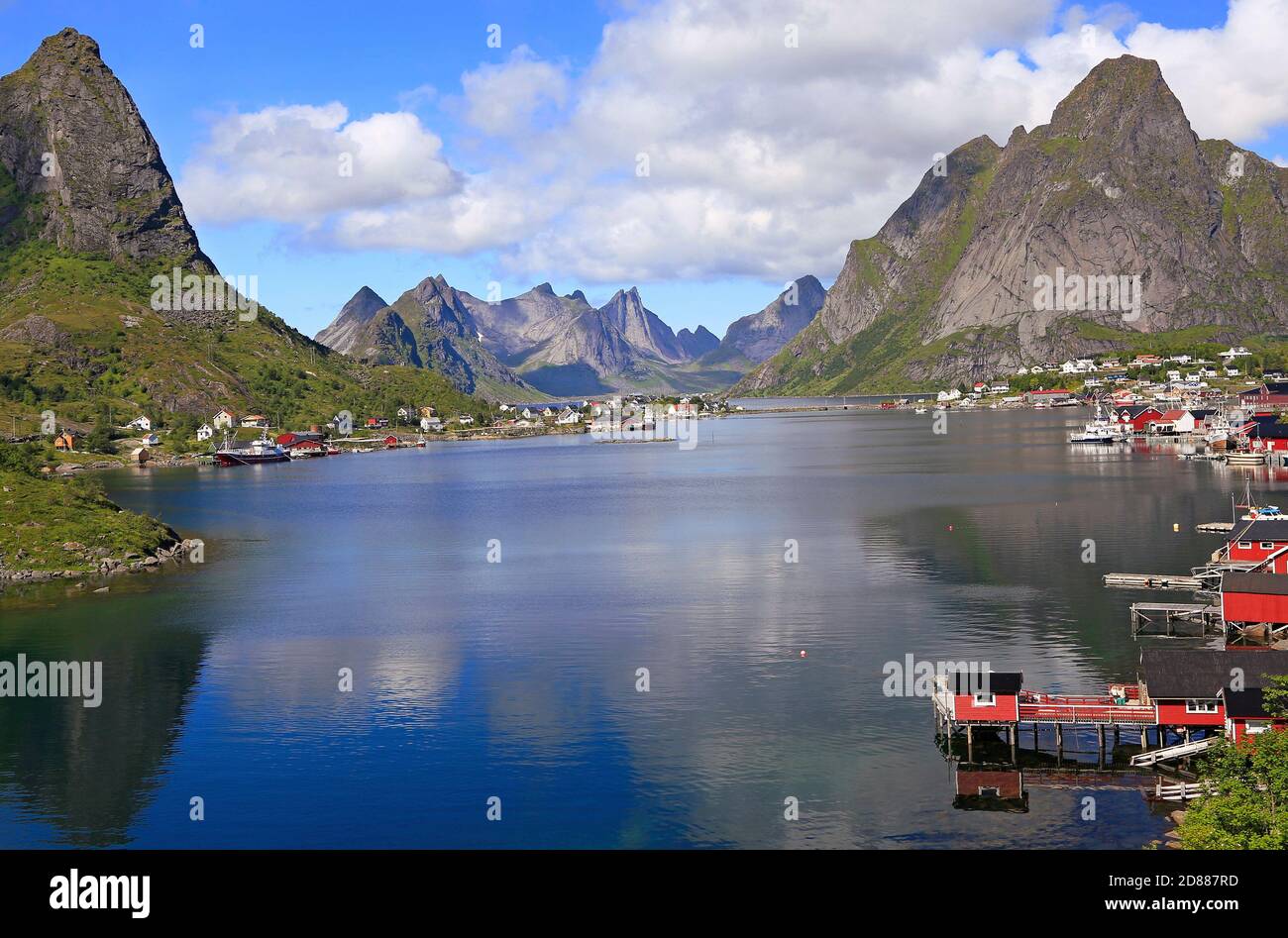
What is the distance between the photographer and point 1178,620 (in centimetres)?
6838

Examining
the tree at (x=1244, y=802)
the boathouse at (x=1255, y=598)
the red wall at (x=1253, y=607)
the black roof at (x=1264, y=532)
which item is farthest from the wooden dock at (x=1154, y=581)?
the tree at (x=1244, y=802)

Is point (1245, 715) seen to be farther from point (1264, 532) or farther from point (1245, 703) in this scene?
point (1264, 532)

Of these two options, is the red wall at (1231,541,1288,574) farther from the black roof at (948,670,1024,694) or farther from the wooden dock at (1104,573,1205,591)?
the black roof at (948,670,1024,694)

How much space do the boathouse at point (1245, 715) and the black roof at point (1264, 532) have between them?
1349 inches

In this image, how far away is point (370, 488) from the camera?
186875 mm

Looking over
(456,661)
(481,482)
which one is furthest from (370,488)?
(456,661)

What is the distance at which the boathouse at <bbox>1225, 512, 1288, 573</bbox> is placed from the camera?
7294cm

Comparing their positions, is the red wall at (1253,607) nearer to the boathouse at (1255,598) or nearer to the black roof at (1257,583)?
the boathouse at (1255,598)

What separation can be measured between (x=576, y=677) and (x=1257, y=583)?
1605 inches

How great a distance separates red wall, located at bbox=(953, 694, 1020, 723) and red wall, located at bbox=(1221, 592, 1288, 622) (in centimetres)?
2451

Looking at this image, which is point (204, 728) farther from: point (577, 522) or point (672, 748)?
point (577, 522)

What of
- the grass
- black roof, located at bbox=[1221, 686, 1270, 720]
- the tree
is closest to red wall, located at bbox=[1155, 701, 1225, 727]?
black roof, located at bbox=[1221, 686, 1270, 720]

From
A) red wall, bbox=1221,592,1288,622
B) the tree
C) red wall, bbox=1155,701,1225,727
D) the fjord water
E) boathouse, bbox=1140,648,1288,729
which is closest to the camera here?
the tree

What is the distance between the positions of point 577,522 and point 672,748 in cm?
8182
